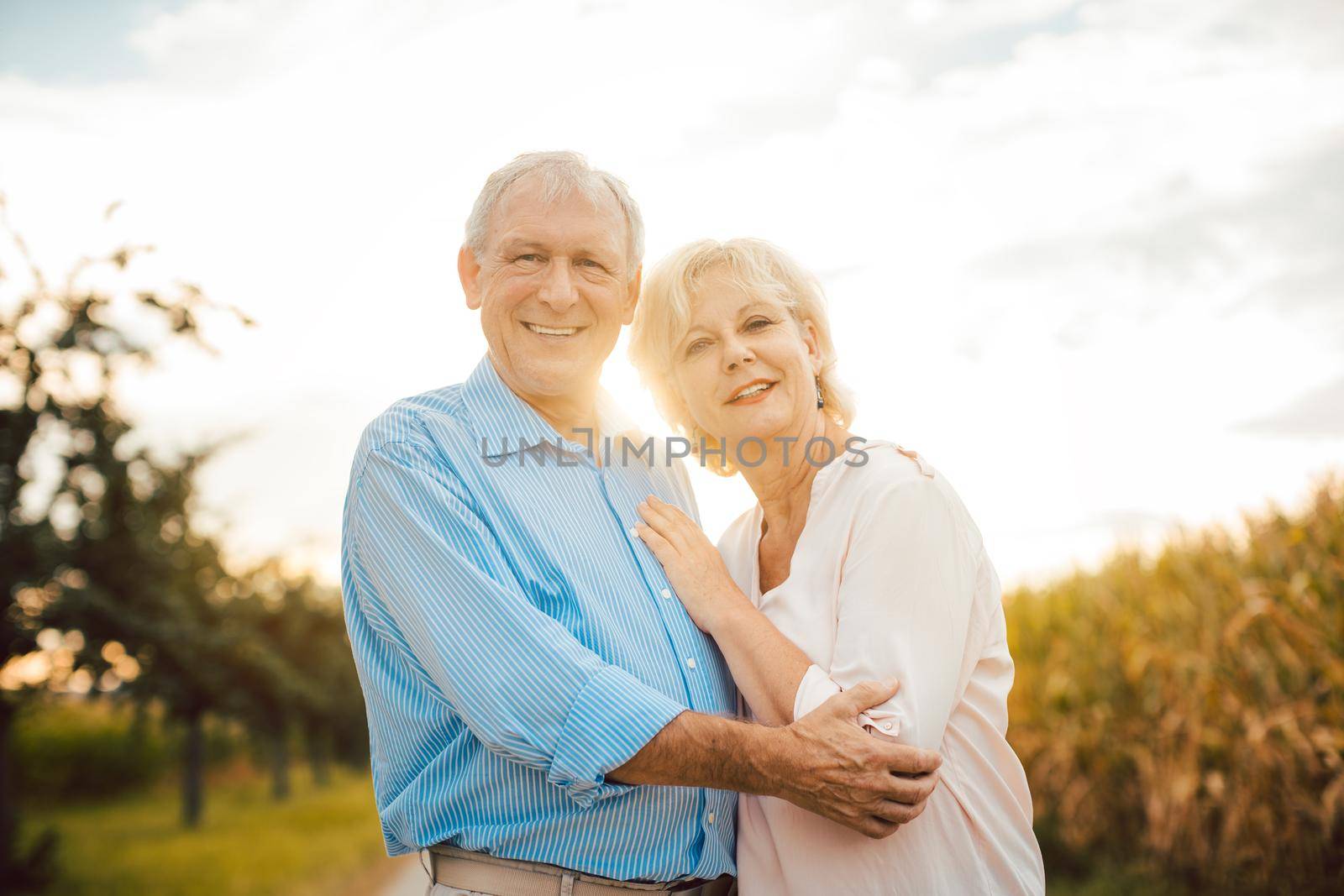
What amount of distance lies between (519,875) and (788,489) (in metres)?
1.21

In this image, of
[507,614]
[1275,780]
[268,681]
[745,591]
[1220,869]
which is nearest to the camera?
[507,614]

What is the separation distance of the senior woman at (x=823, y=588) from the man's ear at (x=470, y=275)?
48 centimetres

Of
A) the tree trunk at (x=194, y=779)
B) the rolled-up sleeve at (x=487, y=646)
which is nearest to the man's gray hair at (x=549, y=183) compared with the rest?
the rolled-up sleeve at (x=487, y=646)

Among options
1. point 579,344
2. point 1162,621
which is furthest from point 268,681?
point 579,344

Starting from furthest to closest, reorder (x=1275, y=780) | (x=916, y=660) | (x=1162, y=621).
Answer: (x=1162, y=621), (x=1275, y=780), (x=916, y=660)

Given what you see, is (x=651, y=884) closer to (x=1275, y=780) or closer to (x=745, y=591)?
(x=745, y=591)

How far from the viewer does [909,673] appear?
2.03 metres

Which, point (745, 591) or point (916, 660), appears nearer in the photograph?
point (916, 660)

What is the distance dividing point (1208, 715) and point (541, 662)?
5092 millimetres

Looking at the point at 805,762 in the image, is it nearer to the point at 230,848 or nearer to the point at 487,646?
the point at 487,646

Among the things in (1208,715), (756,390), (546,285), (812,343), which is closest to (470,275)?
(546,285)

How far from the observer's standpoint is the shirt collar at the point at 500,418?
2.38m

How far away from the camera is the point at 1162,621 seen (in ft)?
20.3

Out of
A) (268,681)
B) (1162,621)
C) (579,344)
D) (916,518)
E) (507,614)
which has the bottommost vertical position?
(268,681)
